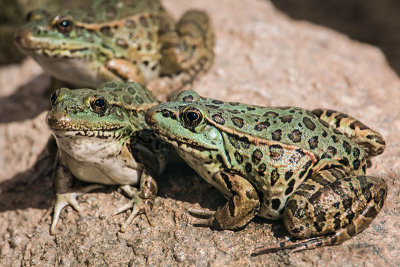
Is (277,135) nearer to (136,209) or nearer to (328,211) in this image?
(328,211)

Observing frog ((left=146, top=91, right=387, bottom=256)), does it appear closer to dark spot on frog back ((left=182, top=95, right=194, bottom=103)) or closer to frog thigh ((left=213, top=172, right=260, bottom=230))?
frog thigh ((left=213, top=172, right=260, bottom=230))

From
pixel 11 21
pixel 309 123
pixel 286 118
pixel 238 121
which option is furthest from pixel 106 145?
pixel 11 21

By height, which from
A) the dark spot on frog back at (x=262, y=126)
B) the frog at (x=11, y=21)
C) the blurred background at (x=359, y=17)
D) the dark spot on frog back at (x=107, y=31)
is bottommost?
the frog at (x=11, y=21)

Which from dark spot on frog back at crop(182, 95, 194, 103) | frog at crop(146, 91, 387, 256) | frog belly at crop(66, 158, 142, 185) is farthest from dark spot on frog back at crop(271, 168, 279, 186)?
frog belly at crop(66, 158, 142, 185)

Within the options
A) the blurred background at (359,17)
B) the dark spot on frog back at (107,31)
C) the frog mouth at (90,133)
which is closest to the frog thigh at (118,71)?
the dark spot on frog back at (107,31)

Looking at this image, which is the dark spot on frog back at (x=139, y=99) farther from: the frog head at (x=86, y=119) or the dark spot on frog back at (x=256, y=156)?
the dark spot on frog back at (x=256, y=156)

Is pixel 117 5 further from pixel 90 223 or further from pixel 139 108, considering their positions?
pixel 90 223

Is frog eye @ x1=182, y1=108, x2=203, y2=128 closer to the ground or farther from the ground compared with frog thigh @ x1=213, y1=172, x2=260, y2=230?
farther from the ground

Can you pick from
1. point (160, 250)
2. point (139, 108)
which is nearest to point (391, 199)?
point (160, 250)
